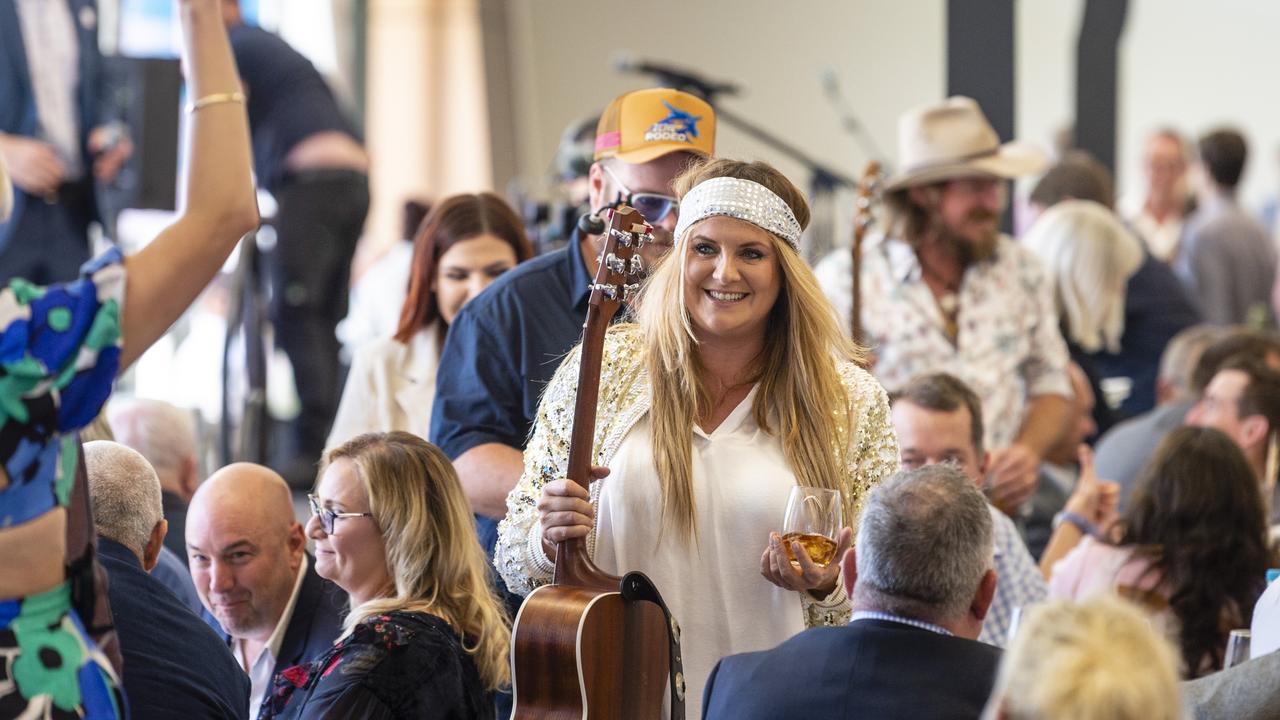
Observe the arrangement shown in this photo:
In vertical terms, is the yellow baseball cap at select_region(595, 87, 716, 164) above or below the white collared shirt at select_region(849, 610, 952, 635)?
above

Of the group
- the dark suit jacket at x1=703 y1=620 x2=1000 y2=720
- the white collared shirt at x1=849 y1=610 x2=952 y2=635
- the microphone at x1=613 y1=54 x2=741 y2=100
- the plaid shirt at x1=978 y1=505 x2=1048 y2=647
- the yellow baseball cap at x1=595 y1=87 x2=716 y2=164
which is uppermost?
the microphone at x1=613 y1=54 x2=741 y2=100

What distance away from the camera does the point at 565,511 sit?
2613 millimetres

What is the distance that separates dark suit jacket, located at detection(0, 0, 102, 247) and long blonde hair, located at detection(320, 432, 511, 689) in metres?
2.74

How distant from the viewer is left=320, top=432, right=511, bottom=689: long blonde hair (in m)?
2.77

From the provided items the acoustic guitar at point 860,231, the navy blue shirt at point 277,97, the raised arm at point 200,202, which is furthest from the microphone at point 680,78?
the raised arm at point 200,202

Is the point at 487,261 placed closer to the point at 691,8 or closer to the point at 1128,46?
the point at 691,8

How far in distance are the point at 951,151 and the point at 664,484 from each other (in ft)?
8.02

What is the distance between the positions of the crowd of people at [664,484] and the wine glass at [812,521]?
0.05ft

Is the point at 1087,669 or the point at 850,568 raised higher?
the point at 1087,669

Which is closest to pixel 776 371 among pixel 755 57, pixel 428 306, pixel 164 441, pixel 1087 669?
pixel 1087 669

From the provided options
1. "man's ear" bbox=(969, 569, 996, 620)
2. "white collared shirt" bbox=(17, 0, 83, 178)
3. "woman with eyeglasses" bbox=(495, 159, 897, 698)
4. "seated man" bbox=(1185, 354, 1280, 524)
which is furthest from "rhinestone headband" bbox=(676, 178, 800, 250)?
"white collared shirt" bbox=(17, 0, 83, 178)

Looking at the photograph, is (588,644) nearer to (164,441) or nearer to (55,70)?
(164,441)

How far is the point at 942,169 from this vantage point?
4.77m

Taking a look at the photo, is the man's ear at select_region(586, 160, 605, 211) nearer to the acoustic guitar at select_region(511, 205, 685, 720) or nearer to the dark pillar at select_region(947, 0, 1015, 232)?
the acoustic guitar at select_region(511, 205, 685, 720)
